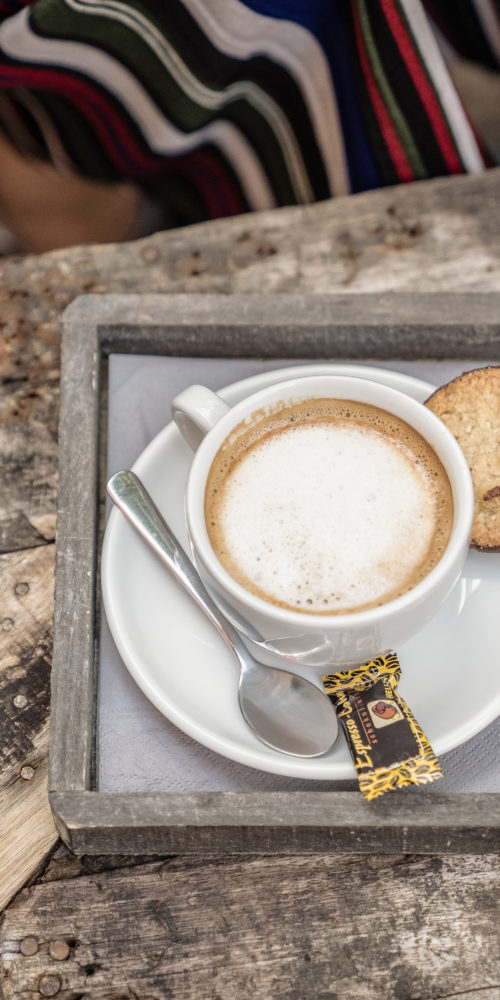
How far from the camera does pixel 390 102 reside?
1444 millimetres

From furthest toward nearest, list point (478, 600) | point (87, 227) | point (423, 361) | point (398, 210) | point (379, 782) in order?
point (87, 227) → point (398, 210) → point (423, 361) → point (478, 600) → point (379, 782)

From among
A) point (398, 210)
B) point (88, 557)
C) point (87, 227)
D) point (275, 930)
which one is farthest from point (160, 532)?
point (87, 227)

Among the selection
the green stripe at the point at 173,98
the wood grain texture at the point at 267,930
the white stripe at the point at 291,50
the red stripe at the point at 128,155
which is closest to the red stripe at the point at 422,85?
the white stripe at the point at 291,50

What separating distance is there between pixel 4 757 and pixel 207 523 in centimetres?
34

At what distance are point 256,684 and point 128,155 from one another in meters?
1.12

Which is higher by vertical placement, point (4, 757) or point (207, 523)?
point (207, 523)

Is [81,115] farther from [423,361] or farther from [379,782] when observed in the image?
[379,782]

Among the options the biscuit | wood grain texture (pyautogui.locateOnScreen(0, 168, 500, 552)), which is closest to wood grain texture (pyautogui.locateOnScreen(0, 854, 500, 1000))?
the biscuit

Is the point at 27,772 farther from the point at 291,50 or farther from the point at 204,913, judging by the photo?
the point at 291,50

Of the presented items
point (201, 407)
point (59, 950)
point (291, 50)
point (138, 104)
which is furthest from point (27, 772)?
point (291, 50)

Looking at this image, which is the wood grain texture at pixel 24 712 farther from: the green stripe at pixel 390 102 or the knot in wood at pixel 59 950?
the green stripe at pixel 390 102

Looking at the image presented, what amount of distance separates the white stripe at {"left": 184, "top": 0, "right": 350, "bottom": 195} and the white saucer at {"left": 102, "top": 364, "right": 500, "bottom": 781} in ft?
2.73

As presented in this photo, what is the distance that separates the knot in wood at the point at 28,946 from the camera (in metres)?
0.80

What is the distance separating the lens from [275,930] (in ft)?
2.66
